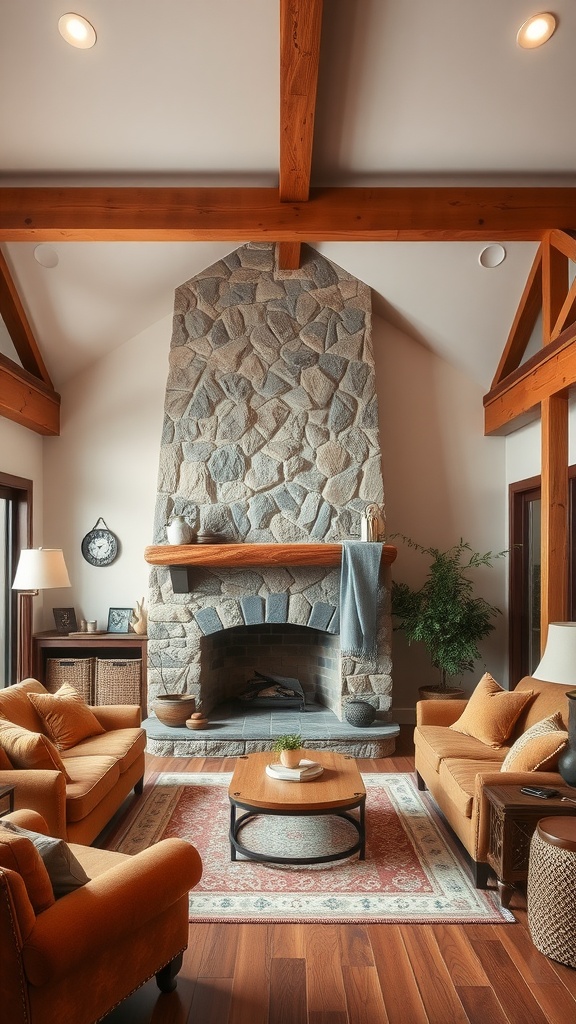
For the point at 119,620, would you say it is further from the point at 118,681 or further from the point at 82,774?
the point at 82,774

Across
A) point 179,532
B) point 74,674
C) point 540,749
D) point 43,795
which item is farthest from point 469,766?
point 74,674

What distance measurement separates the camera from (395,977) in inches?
105

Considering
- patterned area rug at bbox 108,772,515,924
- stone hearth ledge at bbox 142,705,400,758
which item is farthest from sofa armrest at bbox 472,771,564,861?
stone hearth ledge at bbox 142,705,400,758

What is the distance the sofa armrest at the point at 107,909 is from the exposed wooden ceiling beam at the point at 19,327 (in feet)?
14.1

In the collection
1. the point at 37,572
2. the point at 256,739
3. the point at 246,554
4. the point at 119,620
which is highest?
the point at 246,554

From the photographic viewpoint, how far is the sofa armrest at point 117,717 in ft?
15.4

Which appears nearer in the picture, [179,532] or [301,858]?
[301,858]

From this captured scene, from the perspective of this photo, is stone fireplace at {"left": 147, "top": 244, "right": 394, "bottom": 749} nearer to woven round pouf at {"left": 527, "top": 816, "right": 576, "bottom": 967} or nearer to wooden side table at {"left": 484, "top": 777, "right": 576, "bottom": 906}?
wooden side table at {"left": 484, "top": 777, "right": 576, "bottom": 906}

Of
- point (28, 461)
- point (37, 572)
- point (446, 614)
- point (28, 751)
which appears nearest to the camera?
point (28, 751)

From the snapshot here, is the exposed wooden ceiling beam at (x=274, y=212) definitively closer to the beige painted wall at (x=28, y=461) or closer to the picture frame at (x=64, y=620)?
the beige painted wall at (x=28, y=461)

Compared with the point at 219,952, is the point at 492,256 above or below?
above

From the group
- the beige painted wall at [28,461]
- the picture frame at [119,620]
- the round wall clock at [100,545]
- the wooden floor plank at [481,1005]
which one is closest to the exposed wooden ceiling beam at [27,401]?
the beige painted wall at [28,461]

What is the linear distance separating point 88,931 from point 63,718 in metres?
2.25

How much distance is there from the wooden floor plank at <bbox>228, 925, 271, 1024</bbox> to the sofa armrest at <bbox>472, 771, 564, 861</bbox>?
3.33ft
